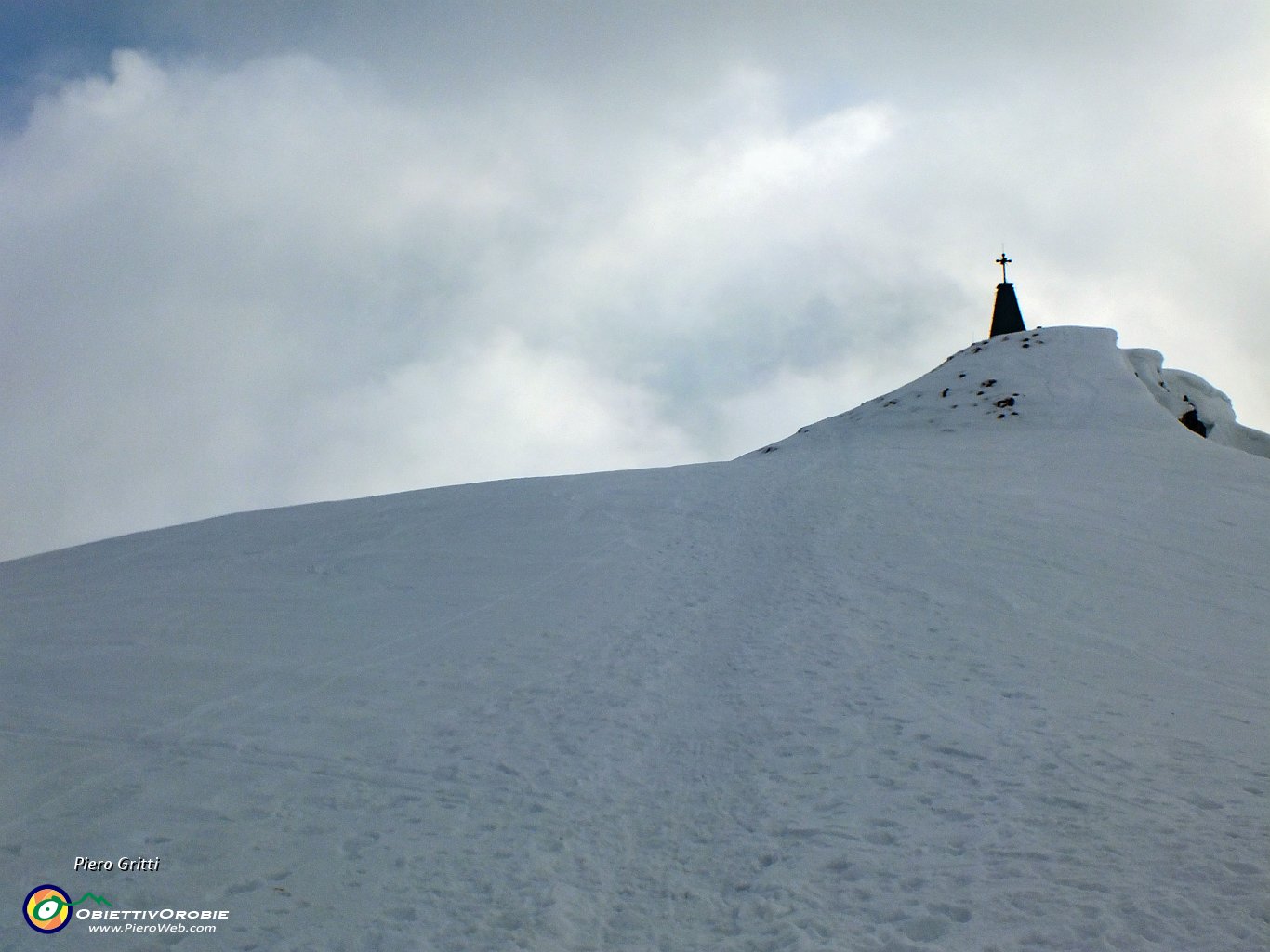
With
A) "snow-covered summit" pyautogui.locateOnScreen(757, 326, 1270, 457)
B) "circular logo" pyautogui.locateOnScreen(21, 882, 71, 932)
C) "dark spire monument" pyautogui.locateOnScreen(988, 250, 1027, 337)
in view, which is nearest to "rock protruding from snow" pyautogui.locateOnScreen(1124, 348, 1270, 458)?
"snow-covered summit" pyautogui.locateOnScreen(757, 326, 1270, 457)

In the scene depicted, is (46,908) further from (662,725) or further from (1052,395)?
(1052,395)

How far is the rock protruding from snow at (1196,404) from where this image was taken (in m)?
31.6

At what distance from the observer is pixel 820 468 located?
22.5m

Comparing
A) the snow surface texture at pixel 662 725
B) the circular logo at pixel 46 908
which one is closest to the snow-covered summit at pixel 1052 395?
the snow surface texture at pixel 662 725

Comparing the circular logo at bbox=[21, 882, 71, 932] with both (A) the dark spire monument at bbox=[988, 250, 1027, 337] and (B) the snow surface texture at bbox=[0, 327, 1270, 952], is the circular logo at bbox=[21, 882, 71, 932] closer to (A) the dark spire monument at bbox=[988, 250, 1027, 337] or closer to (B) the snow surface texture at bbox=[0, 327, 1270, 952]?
(B) the snow surface texture at bbox=[0, 327, 1270, 952]

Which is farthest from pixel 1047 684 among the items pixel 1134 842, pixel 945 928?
pixel 945 928

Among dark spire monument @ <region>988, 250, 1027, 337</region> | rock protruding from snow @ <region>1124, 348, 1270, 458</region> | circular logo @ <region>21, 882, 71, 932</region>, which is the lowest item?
circular logo @ <region>21, 882, 71, 932</region>

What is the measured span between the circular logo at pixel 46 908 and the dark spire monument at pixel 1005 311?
45.0 m

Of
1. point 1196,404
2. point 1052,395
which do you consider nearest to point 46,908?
point 1052,395

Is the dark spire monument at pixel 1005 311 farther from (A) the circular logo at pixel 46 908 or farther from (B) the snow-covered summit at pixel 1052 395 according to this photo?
(A) the circular logo at pixel 46 908

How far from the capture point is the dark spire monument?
149 feet

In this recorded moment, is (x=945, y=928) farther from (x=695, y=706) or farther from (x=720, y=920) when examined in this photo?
(x=695, y=706)

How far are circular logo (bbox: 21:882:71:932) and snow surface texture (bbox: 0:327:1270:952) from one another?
0.12m

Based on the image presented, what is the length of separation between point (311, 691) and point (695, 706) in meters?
4.20
